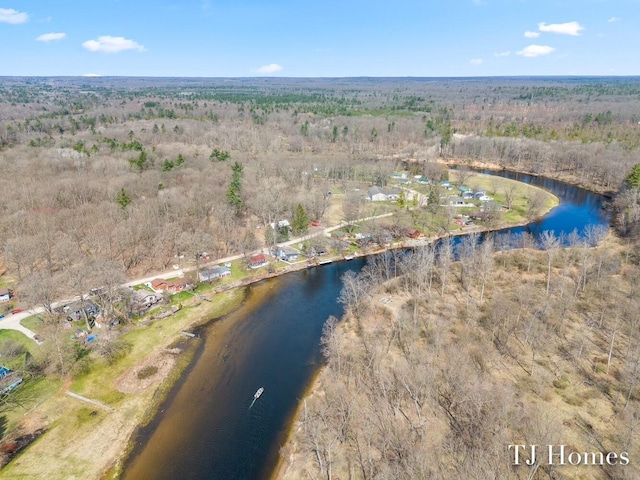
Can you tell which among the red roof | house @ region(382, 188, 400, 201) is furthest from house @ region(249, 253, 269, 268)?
house @ region(382, 188, 400, 201)

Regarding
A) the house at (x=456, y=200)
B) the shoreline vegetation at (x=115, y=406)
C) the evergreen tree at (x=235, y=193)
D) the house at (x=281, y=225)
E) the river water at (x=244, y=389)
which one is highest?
the evergreen tree at (x=235, y=193)

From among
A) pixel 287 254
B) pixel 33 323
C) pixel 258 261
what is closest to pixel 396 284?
pixel 287 254

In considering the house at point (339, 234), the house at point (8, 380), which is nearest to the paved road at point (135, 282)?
the house at point (339, 234)

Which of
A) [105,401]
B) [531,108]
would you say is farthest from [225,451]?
[531,108]

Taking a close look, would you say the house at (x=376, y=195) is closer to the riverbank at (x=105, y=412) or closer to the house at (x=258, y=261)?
the house at (x=258, y=261)

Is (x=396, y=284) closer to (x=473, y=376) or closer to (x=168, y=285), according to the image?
(x=473, y=376)

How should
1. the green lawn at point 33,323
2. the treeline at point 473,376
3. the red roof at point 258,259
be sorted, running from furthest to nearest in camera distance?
the red roof at point 258,259
the green lawn at point 33,323
the treeline at point 473,376
